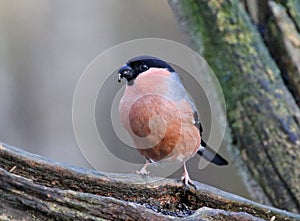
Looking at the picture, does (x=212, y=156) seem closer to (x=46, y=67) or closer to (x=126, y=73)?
(x=126, y=73)

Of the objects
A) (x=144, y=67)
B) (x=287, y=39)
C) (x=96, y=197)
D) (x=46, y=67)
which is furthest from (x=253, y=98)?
(x=46, y=67)

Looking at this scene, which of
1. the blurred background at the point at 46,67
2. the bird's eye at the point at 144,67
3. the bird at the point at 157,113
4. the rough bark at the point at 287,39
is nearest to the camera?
the bird at the point at 157,113

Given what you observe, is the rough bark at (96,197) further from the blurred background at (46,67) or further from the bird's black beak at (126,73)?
the blurred background at (46,67)

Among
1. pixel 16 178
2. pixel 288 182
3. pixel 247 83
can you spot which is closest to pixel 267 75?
pixel 247 83

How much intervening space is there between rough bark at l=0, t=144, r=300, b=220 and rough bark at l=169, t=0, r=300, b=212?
66 centimetres

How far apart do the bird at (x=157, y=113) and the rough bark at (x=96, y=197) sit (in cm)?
15

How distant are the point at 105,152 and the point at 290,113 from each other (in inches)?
145

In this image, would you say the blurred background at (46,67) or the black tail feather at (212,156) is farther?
the blurred background at (46,67)

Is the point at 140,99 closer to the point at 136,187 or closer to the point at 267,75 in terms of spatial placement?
the point at 136,187

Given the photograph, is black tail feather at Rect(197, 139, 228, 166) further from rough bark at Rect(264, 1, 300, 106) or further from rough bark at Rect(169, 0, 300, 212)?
rough bark at Rect(264, 1, 300, 106)

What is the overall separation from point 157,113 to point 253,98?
28.6 inches

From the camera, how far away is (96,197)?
68.5 inches

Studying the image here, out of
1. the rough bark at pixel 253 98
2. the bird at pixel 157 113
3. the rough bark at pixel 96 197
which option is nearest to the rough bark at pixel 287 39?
the rough bark at pixel 253 98

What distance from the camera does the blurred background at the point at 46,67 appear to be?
615 cm
